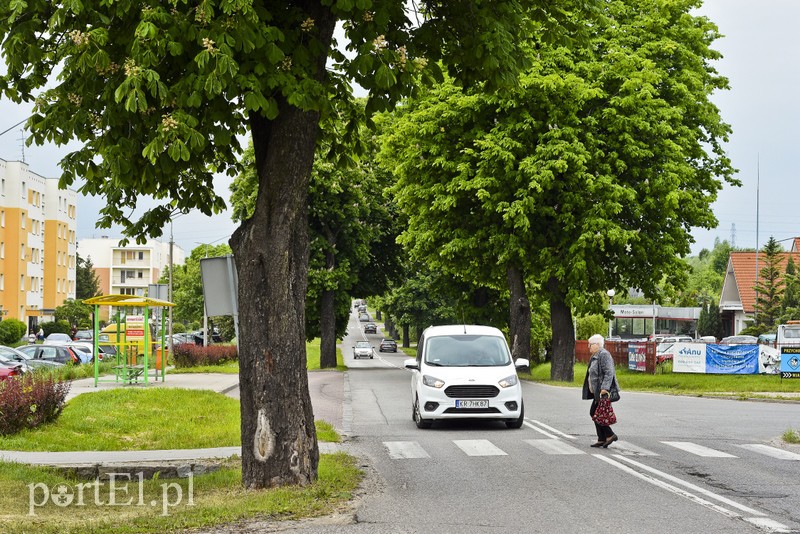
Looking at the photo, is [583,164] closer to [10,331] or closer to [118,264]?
[10,331]

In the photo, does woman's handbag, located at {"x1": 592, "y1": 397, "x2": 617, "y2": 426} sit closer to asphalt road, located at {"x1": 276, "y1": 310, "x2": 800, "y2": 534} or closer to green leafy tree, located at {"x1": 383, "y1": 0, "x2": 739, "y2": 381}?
asphalt road, located at {"x1": 276, "y1": 310, "x2": 800, "y2": 534}

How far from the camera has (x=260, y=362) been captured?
10797 mm

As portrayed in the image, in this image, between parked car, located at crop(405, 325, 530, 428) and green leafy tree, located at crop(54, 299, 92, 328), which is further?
green leafy tree, located at crop(54, 299, 92, 328)

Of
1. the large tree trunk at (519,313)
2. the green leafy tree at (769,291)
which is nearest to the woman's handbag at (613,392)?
the large tree trunk at (519,313)

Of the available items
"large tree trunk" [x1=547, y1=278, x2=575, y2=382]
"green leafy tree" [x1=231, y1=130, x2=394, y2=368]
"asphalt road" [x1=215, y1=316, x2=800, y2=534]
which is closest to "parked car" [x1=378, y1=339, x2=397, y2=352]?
"green leafy tree" [x1=231, y1=130, x2=394, y2=368]

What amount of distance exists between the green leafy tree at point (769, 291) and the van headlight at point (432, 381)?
62.3 metres

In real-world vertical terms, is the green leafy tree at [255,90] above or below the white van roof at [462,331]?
above

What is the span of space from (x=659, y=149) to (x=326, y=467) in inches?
902

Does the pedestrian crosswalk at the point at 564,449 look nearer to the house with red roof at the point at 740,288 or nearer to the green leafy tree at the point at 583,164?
the green leafy tree at the point at 583,164

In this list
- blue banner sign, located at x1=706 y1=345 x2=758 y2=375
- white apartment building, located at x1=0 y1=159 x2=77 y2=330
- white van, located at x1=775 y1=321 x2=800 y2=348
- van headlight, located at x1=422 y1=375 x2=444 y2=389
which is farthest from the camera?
white apartment building, located at x1=0 y1=159 x2=77 y2=330

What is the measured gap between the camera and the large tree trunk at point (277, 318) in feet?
35.3

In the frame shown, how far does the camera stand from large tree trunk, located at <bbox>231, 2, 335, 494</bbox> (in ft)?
35.3

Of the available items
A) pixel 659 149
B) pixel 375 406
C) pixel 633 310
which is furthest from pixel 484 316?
pixel 633 310

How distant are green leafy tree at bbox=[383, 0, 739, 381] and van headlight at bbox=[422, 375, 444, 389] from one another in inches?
553
